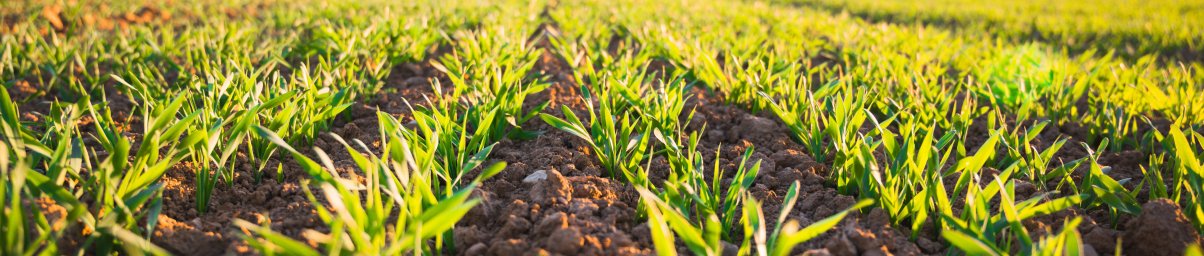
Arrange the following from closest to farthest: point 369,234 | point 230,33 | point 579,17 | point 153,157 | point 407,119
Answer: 1. point 369,234
2. point 153,157
3. point 407,119
4. point 230,33
5. point 579,17

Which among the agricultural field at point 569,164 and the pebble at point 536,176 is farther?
the pebble at point 536,176

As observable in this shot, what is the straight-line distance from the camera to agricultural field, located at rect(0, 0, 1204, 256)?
4.14 ft

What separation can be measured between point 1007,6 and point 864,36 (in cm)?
637

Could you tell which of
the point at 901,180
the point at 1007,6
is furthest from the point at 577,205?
the point at 1007,6

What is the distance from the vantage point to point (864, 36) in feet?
14.1

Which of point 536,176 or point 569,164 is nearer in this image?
point 536,176

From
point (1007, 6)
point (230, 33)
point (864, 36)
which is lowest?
point (1007, 6)

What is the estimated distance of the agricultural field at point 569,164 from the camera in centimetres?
126

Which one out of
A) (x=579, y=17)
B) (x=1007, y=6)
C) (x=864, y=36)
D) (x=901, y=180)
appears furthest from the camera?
(x=1007, y=6)

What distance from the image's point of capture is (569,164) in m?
1.83

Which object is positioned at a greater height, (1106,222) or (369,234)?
(369,234)

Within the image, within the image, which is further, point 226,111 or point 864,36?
point 864,36

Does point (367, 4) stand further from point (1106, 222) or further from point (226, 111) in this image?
point (1106, 222)

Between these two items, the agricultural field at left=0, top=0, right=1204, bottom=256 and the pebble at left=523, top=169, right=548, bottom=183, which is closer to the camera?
the agricultural field at left=0, top=0, right=1204, bottom=256
